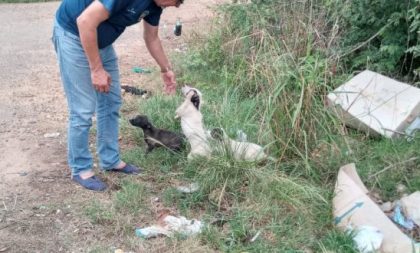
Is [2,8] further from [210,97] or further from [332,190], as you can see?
[332,190]

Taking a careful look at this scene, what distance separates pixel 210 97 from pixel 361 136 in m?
1.44

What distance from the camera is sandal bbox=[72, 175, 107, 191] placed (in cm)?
391

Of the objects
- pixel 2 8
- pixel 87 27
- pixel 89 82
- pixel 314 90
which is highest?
pixel 87 27

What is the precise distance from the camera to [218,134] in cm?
396

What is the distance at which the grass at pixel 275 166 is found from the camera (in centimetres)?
336

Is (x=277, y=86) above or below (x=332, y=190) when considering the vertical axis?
above

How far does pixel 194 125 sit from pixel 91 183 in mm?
859

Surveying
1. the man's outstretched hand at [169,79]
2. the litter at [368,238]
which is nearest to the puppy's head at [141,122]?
the man's outstretched hand at [169,79]

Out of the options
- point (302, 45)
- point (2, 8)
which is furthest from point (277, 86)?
point (2, 8)

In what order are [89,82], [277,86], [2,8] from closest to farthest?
1. [89,82]
2. [277,86]
3. [2,8]

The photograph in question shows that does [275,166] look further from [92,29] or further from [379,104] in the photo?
[92,29]

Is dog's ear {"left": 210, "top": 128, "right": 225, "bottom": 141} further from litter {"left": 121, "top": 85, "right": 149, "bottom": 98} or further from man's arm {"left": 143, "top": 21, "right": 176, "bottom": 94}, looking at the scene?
litter {"left": 121, "top": 85, "right": 149, "bottom": 98}

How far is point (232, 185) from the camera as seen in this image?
3707mm

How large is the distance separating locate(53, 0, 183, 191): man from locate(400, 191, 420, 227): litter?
6.12 feet
